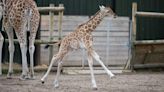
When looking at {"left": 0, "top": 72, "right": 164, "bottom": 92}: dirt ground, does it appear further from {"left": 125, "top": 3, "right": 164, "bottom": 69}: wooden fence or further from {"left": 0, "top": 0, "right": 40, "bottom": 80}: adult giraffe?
{"left": 125, "top": 3, "right": 164, "bottom": 69}: wooden fence

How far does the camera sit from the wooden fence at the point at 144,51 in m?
12.8

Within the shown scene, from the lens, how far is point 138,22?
14594mm

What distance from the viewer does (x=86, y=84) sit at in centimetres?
998

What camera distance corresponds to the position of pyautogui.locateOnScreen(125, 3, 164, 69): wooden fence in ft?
41.9

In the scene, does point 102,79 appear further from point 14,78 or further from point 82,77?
point 14,78

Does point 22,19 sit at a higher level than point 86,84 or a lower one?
higher

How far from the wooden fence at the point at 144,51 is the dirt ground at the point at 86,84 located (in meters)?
1.05

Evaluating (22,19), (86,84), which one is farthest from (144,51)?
(22,19)

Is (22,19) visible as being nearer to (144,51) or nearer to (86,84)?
(86,84)

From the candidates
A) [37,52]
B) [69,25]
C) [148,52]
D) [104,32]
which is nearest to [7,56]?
[37,52]

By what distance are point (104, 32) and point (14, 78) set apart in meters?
4.31

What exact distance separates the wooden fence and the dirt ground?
1.05 m

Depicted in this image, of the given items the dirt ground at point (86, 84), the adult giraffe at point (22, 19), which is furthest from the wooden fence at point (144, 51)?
the adult giraffe at point (22, 19)

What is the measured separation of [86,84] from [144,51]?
3.49 m
